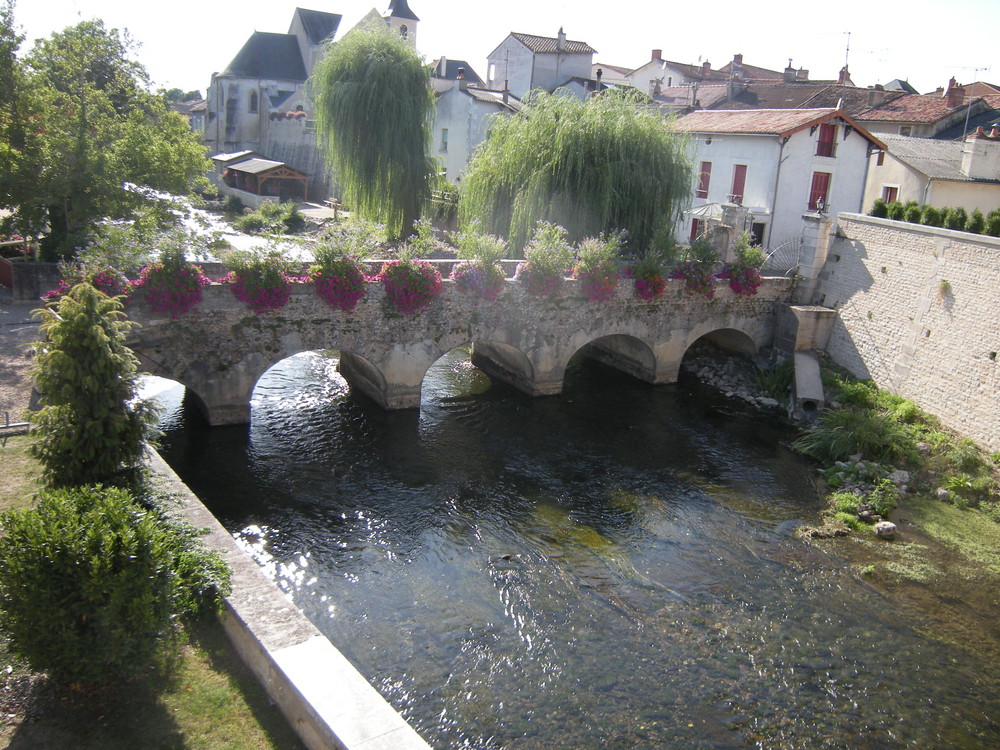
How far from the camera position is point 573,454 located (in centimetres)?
1658

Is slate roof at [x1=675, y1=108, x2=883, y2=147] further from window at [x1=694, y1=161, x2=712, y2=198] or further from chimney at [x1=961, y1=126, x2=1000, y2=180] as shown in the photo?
chimney at [x1=961, y1=126, x2=1000, y2=180]

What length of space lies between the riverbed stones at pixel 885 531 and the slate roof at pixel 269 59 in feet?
188

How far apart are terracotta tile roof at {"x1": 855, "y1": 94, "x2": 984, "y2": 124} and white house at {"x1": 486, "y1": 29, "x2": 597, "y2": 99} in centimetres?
1682

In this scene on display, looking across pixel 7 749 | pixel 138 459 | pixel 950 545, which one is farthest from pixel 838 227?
pixel 7 749

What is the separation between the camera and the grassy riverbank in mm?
5980

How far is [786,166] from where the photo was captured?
89.4 feet

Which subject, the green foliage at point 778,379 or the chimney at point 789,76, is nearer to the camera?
the green foliage at point 778,379

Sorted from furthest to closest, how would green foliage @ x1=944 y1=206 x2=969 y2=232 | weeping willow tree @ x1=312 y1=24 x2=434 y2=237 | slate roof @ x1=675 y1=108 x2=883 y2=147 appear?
slate roof @ x1=675 y1=108 x2=883 y2=147, weeping willow tree @ x1=312 y1=24 x2=434 y2=237, green foliage @ x1=944 y1=206 x2=969 y2=232

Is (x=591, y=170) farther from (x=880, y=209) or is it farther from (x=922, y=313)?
(x=922, y=313)

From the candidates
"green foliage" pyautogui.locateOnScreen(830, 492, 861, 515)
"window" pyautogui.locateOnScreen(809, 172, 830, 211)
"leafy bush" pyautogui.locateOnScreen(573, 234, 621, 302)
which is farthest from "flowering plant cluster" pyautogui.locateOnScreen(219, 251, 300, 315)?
"window" pyautogui.locateOnScreen(809, 172, 830, 211)

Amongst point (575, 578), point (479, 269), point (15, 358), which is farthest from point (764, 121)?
point (15, 358)

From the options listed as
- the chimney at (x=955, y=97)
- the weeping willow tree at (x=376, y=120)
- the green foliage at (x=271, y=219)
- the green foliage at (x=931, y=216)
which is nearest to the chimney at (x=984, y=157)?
the green foliage at (x=931, y=216)

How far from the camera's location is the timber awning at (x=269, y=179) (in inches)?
1828

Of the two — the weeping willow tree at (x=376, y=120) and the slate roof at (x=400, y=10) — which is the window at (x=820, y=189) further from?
the slate roof at (x=400, y=10)
